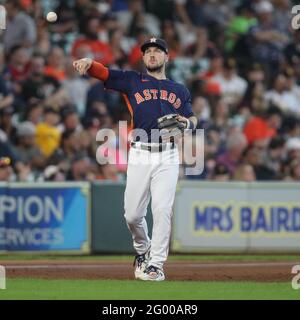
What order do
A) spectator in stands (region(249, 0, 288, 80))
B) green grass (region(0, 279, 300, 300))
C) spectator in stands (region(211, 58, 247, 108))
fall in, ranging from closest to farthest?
green grass (region(0, 279, 300, 300)), spectator in stands (region(211, 58, 247, 108)), spectator in stands (region(249, 0, 288, 80))

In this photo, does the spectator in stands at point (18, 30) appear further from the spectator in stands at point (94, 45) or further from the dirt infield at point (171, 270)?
the dirt infield at point (171, 270)

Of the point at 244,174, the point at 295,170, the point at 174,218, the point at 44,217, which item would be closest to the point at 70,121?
the point at 44,217

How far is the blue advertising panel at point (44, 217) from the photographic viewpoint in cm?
1327

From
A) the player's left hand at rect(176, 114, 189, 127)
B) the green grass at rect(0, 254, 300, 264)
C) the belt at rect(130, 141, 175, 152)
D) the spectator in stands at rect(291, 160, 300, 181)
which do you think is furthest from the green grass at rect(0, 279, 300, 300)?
the spectator in stands at rect(291, 160, 300, 181)

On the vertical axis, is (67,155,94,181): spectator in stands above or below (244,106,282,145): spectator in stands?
below

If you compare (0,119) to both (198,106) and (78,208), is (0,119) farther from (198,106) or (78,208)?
(198,106)

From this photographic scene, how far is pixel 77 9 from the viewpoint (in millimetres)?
17719

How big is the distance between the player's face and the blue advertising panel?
4.08 m

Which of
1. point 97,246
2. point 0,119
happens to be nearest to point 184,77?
point 0,119

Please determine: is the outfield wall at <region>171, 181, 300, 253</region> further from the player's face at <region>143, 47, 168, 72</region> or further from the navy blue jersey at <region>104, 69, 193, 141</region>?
the player's face at <region>143, 47, 168, 72</region>

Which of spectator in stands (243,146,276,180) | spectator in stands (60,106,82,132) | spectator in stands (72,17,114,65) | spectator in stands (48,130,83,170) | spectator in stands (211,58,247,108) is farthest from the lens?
spectator in stands (211,58,247,108)

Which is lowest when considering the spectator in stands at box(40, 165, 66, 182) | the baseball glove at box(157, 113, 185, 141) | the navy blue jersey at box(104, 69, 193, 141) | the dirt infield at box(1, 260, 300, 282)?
the dirt infield at box(1, 260, 300, 282)

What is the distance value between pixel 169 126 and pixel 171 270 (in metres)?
2.04

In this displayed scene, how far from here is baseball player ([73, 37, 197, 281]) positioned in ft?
31.4
